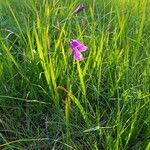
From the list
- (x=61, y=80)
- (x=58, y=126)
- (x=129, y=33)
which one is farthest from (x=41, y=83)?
(x=129, y=33)

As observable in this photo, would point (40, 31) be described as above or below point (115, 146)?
above

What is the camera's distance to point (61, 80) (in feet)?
3.82

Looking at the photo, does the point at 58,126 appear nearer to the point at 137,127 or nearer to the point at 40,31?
the point at 137,127

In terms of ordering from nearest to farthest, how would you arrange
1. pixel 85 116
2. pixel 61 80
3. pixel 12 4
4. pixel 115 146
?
1. pixel 115 146
2. pixel 85 116
3. pixel 61 80
4. pixel 12 4

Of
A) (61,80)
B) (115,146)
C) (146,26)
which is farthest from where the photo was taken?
(146,26)

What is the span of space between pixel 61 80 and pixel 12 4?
1048 mm

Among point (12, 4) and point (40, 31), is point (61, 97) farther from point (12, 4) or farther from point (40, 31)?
point (12, 4)

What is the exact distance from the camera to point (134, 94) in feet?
3.52

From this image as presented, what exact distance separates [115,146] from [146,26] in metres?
0.94

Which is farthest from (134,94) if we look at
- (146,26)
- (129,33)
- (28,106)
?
(146,26)

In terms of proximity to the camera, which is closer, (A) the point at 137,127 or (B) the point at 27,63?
(A) the point at 137,127

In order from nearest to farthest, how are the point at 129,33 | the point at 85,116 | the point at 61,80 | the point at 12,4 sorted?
the point at 85,116, the point at 61,80, the point at 129,33, the point at 12,4

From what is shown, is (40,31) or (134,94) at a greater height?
(40,31)

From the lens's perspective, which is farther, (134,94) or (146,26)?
(146,26)
